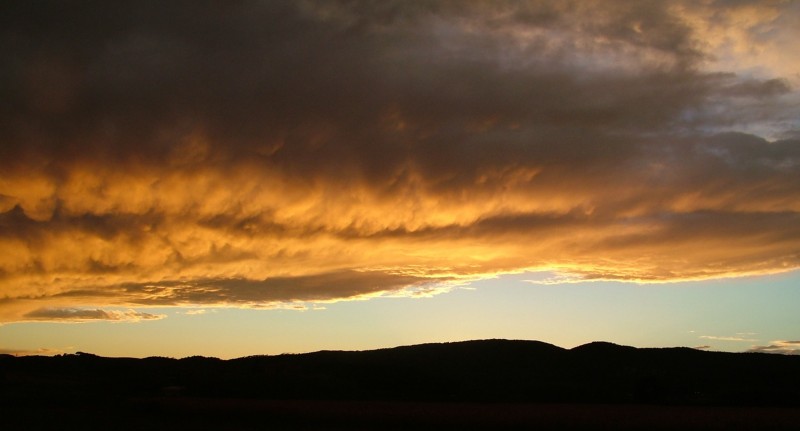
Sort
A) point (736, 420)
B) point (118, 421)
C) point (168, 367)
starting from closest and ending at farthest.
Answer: point (118, 421)
point (736, 420)
point (168, 367)

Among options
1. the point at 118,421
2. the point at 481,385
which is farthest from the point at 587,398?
Answer: the point at 118,421

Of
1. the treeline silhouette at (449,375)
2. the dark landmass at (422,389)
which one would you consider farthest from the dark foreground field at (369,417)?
the treeline silhouette at (449,375)

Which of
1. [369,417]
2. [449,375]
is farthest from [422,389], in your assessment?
[369,417]

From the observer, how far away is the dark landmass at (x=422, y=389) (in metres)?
41.3

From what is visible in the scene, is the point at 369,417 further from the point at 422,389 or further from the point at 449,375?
the point at 449,375

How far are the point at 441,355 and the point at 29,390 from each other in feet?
177

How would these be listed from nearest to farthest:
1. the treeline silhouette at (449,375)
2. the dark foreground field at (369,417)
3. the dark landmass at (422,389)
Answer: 1. the dark foreground field at (369,417)
2. the dark landmass at (422,389)
3. the treeline silhouette at (449,375)

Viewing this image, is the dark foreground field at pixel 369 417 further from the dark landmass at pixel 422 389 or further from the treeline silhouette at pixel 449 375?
the treeline silhouette at pixel 449 375

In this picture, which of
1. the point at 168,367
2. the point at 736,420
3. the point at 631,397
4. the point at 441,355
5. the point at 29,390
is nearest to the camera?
the point at 736,420

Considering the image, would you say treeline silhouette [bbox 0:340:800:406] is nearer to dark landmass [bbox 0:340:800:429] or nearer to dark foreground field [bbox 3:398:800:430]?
dark landmass [bbox 0:340:800:429]

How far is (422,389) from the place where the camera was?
7300 centimetres

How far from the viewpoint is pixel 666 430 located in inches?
1491

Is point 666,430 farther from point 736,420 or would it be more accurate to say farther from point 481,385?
point 481,385

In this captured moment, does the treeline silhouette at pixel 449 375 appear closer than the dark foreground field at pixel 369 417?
No
